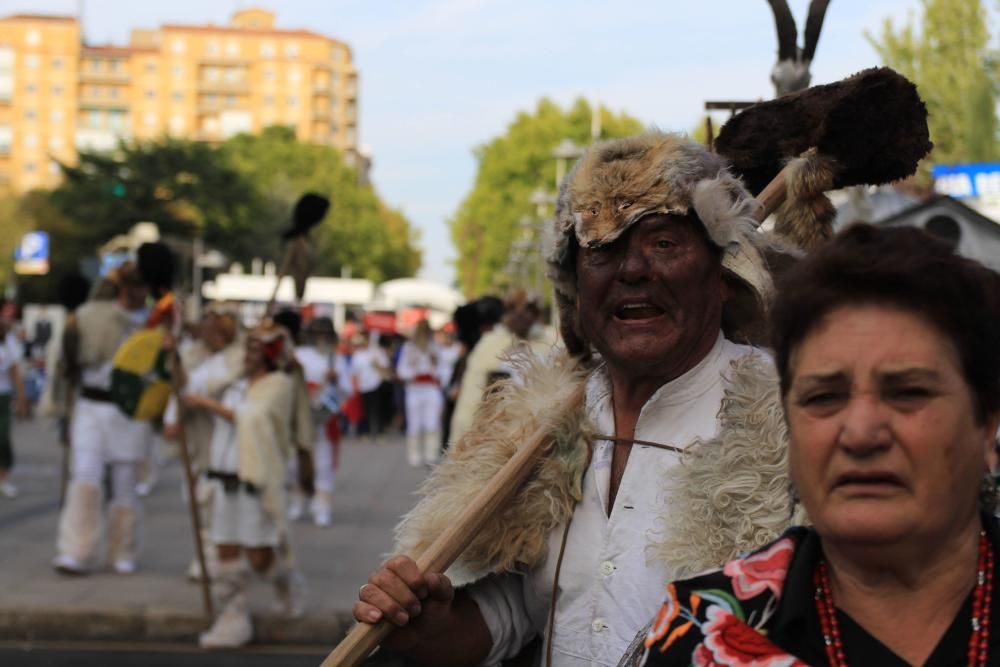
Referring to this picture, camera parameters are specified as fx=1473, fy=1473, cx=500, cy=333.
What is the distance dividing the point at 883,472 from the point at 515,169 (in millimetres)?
64595

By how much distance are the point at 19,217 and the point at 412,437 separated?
56579 millimetres

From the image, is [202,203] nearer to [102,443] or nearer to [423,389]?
[423,389]

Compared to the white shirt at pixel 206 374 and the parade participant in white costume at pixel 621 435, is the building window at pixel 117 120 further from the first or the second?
the parade participant in white costume at pixel 621 435

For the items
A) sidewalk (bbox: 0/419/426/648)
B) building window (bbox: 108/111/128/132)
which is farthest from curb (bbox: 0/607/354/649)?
building window (bbox: 108/111/128/132)

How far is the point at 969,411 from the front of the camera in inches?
69.7

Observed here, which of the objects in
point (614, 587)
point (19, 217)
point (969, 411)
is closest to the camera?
point (969, 411)

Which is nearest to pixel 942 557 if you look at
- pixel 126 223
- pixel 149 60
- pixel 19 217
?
pixel 126 223

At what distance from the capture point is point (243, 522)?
7.98 metres

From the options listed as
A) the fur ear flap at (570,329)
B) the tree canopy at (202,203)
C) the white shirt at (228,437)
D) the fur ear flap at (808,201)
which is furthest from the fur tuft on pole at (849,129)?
the tree canopy at (202,203)

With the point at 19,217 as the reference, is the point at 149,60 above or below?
above

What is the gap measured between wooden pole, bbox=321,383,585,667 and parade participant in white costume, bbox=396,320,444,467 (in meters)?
15.1

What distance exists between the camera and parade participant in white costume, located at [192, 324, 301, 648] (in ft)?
26.3

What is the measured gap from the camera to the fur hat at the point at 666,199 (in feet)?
9.52

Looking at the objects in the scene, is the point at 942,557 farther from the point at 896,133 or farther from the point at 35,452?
the point at 35,452
